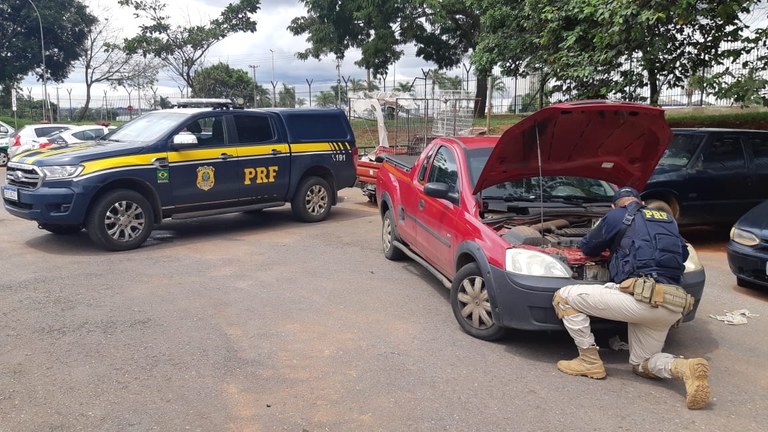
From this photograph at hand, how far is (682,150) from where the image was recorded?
9320 millimetres

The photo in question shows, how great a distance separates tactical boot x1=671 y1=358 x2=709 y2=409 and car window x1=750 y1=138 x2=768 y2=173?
657 centimetres

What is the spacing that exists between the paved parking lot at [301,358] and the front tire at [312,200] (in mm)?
2710

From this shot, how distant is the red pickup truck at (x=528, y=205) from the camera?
4.73 metres

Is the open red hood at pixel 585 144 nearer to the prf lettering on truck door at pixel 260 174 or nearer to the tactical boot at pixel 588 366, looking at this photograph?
the tactical boot at pixel 588 366

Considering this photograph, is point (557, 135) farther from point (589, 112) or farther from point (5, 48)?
point (5, 48)

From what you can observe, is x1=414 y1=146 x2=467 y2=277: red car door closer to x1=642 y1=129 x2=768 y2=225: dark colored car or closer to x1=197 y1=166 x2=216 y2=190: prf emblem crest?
x1=197 y1=166 x2=216 y2=190: prf emblem crest

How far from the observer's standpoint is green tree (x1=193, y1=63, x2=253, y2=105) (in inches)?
1375

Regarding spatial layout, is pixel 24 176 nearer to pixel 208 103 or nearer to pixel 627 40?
pixel 208 103

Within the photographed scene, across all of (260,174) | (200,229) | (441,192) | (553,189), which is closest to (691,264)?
(553,189)

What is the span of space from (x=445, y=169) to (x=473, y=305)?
5.88 ft

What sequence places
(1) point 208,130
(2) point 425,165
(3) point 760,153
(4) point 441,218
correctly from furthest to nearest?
(3) point 760,153, (1) point 208,130, (2) point 425,165, (4) point 441,218

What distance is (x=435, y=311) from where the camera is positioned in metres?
5.93

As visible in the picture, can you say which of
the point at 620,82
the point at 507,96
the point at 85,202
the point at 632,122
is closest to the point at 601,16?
the point at 620,82

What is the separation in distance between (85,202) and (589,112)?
20.0ft
